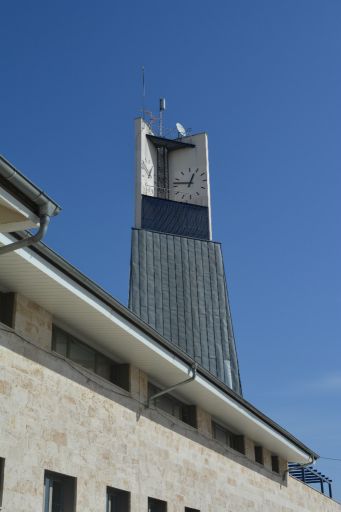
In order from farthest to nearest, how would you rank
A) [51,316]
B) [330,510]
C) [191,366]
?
[330,510], [191,366], [51,316]

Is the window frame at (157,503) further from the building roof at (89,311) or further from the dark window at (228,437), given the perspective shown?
the dark window at (228,437)

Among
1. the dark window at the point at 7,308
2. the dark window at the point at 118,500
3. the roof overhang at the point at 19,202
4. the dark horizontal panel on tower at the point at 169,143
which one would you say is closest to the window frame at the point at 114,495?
the dark window at the point at 118,500

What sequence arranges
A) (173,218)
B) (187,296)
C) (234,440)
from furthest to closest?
(173,218) → (187,296) → (234,440)

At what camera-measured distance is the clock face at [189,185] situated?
46.8 m

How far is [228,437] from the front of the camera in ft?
76.7

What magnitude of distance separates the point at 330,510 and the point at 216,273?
1511 centimetres

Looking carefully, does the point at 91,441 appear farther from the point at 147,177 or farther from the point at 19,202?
the point at 147,177

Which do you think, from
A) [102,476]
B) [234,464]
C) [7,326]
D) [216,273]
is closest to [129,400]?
[102,476]

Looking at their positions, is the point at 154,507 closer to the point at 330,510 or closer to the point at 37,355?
the point at 37,355

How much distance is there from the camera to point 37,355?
45.6 ft

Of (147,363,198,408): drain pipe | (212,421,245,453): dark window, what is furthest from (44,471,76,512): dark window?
(212,421,245,453): dark window

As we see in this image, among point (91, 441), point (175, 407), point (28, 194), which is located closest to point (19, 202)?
point (28, 194)

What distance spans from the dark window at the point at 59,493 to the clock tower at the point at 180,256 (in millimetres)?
22723

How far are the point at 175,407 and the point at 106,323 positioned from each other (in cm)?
528
